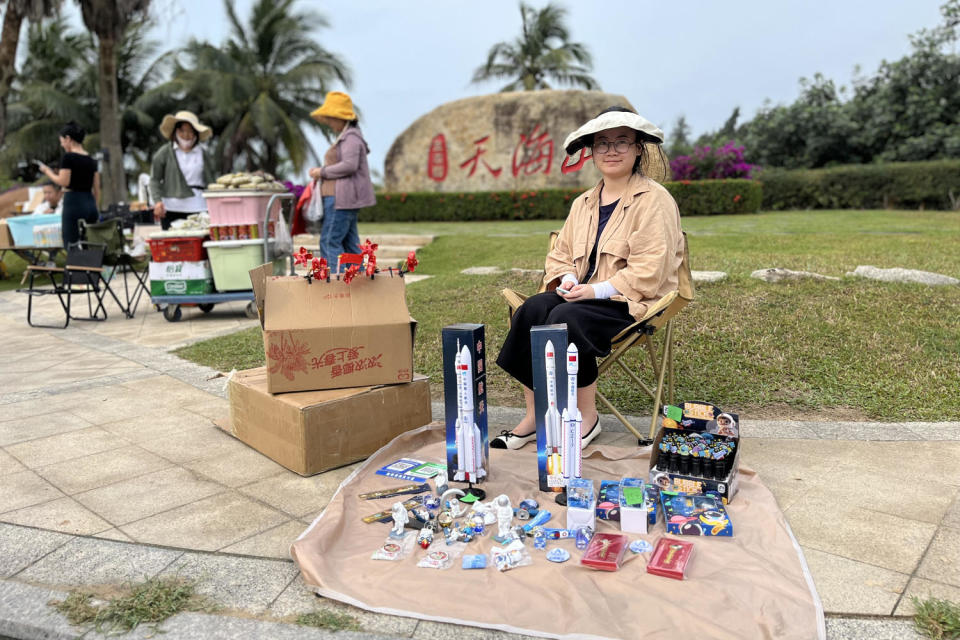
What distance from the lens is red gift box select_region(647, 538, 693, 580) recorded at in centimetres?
222

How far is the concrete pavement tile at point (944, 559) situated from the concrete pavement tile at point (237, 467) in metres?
2.52

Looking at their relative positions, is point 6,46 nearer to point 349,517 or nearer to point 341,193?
point 341,193

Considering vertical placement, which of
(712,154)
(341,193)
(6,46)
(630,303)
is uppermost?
(6,46)

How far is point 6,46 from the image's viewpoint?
1323 centimetres

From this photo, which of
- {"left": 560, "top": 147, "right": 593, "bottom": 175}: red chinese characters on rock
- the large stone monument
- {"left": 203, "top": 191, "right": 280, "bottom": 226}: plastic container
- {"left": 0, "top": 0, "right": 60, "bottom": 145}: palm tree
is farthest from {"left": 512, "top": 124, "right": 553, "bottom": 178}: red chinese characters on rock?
{"left": 560, "top": 147, "right": 593, "bottom": 175}: red chinese characters on rock

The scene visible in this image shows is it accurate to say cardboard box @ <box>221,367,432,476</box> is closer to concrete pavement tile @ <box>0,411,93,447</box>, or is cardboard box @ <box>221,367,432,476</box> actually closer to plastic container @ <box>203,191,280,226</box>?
concrete pavement tile @ <box>0,411,93,447</box>

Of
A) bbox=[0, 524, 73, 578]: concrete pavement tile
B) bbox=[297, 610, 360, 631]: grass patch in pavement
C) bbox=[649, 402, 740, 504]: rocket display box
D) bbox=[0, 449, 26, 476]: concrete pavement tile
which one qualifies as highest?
bbox=[649, 402, 740, 504]: rocket display box

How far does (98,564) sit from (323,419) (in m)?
1.05

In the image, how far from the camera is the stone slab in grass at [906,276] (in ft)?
20.1

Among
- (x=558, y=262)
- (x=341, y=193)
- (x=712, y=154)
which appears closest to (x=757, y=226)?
(x=712, y=154)

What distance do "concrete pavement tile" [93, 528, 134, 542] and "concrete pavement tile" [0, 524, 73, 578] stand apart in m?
0.10

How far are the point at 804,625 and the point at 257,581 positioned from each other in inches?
64.8

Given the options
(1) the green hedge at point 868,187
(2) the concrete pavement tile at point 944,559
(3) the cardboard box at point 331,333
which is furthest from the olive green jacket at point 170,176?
(1) the green hedge at point 868,187

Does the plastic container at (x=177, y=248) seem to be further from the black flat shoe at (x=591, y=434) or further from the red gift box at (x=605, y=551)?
the red gift box at (x=605, y=551)
